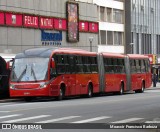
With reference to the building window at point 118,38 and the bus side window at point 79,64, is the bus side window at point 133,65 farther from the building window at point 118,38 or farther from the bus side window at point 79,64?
the building window at point 118,38

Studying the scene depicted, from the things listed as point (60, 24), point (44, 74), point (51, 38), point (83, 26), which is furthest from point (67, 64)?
point (83, 26)

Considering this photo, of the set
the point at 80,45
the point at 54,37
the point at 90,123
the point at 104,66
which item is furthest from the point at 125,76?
the point at 90,123

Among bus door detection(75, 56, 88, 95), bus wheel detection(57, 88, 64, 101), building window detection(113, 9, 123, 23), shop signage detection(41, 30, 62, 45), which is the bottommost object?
bus wheel detection(57, 88, 64, 101)

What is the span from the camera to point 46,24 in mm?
60438

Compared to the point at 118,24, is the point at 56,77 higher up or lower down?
lower down

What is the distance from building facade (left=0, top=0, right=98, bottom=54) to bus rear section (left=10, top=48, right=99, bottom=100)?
749 inches

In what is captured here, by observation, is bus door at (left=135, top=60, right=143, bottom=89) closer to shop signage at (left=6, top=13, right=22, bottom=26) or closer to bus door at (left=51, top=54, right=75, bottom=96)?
shop signage at (left=6, top=13, right=22, bottom=26)

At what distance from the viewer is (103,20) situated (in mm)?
77750

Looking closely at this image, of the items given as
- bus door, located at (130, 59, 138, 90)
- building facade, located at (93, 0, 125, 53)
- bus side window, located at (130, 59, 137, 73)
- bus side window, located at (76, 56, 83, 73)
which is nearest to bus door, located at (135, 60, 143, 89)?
bus door, located at (130, 59, 138, 90)

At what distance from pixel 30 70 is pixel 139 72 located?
1767 cm

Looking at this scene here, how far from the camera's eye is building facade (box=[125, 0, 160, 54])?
84625 millimetres

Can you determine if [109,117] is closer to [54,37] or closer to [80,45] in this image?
[54,37]

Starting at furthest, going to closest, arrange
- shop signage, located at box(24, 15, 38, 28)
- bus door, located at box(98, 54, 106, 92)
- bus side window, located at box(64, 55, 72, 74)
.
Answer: shop signage, located at box(24, 15, 38, 28), bus door, located at box(98, 54, 106, 92), bus side window, located at box(64, 55, 72, 74)

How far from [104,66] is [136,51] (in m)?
46.6
